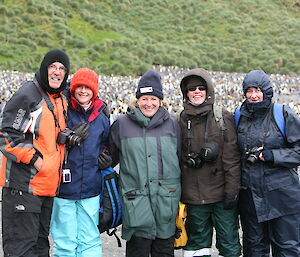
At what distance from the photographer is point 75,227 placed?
288 centimetres

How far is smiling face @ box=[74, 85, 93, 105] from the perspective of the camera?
113 inches

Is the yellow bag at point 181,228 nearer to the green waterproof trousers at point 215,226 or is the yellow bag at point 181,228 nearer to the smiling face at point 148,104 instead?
the green waterproof trousers at point 215,226

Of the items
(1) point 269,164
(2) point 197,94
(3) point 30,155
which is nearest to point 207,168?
(1) point 269,164

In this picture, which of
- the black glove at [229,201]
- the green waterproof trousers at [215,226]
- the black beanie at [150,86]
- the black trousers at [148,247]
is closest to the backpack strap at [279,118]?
the black glove at [229,201]

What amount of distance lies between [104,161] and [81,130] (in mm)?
281

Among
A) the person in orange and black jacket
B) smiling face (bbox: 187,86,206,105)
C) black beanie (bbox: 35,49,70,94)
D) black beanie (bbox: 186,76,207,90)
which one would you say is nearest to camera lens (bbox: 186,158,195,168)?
smiling face (bbox: 187,86,206,105)

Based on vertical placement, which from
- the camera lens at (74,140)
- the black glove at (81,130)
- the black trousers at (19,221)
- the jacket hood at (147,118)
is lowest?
the black trousers at (19,221)

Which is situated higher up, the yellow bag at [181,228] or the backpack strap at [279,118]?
the backpack strap at [279,118]

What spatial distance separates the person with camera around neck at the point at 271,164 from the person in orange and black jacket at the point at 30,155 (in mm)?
1310

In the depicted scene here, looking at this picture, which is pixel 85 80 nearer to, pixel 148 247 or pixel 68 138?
pixel 68 138

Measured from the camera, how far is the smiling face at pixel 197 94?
2943 mm

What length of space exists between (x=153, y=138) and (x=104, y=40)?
964 inches

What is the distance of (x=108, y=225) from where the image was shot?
2.93 m

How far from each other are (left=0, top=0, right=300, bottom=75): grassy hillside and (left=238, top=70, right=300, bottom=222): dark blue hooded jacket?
18755mm
